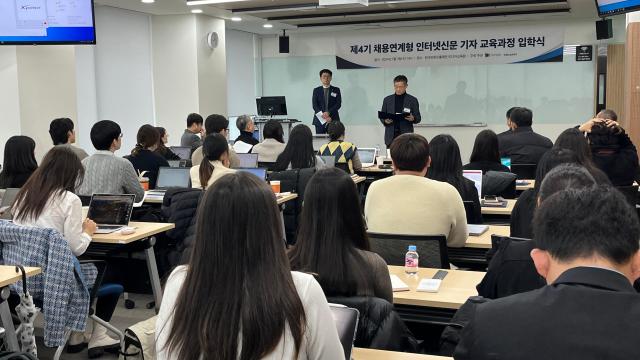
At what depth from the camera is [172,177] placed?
6.45m

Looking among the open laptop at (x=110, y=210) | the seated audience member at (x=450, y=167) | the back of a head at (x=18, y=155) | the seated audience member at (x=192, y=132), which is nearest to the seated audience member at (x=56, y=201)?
the open laptop at (x=110, y=210)

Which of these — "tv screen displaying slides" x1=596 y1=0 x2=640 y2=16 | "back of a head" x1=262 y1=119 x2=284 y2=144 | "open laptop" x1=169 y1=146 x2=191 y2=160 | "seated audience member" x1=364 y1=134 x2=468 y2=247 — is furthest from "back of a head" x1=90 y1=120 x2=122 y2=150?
"tv screen displaying slides" x1=596 y1=0 x2=640 y2=16

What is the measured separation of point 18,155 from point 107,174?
79 cm

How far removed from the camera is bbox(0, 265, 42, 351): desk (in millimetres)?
3098

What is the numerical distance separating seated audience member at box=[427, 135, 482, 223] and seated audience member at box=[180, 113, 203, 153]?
452 cm

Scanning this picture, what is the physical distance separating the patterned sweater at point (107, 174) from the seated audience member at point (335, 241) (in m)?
3.10

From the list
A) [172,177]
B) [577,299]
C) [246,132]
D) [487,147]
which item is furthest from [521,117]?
[577,299]

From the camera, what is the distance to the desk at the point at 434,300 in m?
2.74

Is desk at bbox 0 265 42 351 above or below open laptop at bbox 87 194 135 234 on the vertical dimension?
below

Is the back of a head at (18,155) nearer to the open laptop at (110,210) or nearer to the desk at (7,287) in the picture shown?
the open laptop at (110,210)

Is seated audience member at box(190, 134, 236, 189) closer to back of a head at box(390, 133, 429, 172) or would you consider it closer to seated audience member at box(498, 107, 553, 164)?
back of a head at box(390, 133, 429, 172)

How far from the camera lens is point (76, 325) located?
3.60 meters

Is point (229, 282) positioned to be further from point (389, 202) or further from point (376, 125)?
point (376, 125)

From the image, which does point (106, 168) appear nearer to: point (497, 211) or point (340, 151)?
point (497, 211)
